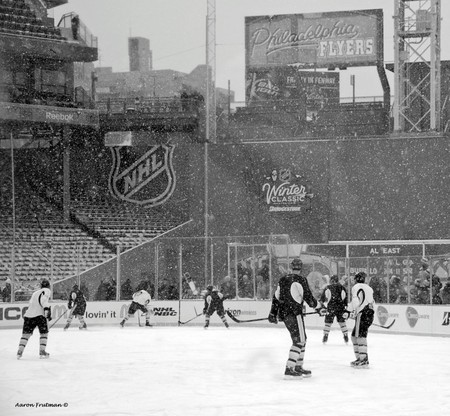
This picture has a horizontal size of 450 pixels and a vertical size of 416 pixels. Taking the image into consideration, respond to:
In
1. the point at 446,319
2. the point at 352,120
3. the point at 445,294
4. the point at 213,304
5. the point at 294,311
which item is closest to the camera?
the point at 294,311

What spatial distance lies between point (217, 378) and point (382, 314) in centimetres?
1070

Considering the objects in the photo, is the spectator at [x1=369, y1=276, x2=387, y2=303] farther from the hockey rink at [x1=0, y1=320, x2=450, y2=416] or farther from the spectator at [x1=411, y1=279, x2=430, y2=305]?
the hockey rink at [x1=0, y1=320, x2=450, y2=416]

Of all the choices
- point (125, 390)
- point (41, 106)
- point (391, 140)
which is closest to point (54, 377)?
point (125, 390)

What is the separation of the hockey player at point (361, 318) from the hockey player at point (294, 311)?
137cm

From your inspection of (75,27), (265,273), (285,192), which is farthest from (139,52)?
(265,273)

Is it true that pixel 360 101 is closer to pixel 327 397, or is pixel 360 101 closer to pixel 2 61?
pixel 2 61

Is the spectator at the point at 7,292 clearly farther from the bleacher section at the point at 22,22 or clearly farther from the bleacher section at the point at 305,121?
the bleacher section at the point at 305,121

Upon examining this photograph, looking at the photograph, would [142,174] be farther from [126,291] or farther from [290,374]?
[290,374]

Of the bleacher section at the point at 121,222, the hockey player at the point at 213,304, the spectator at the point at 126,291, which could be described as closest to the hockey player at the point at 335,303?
the hockey player at the point at 213,304

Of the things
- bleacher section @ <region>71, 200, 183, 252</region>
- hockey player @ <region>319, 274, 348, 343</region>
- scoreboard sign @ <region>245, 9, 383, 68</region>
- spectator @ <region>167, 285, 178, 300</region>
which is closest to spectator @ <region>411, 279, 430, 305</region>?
hockey player @ <region>319, 274, 348, 343</region>

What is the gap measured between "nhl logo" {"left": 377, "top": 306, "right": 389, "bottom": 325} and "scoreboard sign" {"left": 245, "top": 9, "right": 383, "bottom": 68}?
1845 centimetres

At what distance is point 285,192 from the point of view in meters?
36.1

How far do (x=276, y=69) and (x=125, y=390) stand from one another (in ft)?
104

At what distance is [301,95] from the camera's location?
40.8 m
